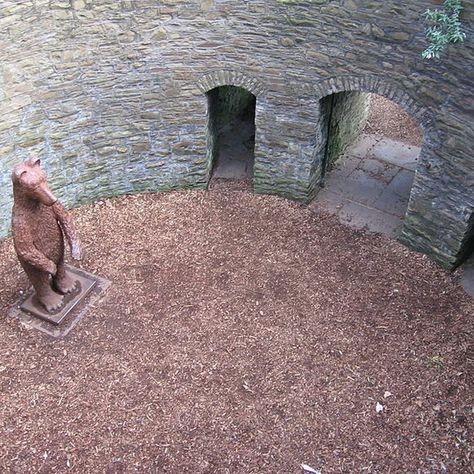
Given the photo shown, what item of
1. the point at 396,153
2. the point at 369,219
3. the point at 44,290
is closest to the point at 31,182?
the point at 44,290

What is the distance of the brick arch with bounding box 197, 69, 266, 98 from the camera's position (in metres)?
7.58

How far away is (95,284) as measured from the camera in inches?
279

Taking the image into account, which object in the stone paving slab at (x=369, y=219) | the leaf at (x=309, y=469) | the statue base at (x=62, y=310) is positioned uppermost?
the statue base at (x=62, y=310)

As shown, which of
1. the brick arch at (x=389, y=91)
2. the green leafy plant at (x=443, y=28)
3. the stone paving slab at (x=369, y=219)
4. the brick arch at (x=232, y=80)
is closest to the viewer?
the green leafy plant at (x=443, y=28)

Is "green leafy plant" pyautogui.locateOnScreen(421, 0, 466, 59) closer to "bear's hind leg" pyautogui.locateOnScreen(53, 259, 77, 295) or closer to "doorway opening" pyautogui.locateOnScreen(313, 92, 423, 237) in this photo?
"doorway opening" pyautogui.locateOnScreen(313, 92, 423, 237)

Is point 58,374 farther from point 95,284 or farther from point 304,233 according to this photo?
point 304,233

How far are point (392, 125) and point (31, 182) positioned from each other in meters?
7.07

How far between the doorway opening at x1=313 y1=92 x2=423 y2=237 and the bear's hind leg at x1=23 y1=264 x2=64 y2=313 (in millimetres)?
3982

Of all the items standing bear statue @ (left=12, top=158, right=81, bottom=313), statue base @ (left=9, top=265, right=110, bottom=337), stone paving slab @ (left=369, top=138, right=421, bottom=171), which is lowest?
stone paving slab @ (left=369, top=138, right=421, bottom=171)

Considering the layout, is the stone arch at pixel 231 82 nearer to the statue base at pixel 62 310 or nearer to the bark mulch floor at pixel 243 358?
the bark mulch floor at pixel 243 358

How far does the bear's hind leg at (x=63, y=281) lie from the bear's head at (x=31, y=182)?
121 centimetres

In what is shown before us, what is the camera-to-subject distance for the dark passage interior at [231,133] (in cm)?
905

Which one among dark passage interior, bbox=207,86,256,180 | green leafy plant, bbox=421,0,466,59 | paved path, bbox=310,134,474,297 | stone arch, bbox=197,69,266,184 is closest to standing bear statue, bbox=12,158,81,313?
stone arch, bbox=197,69,266,184

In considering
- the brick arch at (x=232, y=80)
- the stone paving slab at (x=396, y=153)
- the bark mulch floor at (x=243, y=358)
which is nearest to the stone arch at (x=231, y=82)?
the brick arch at (x=232, y=80)
